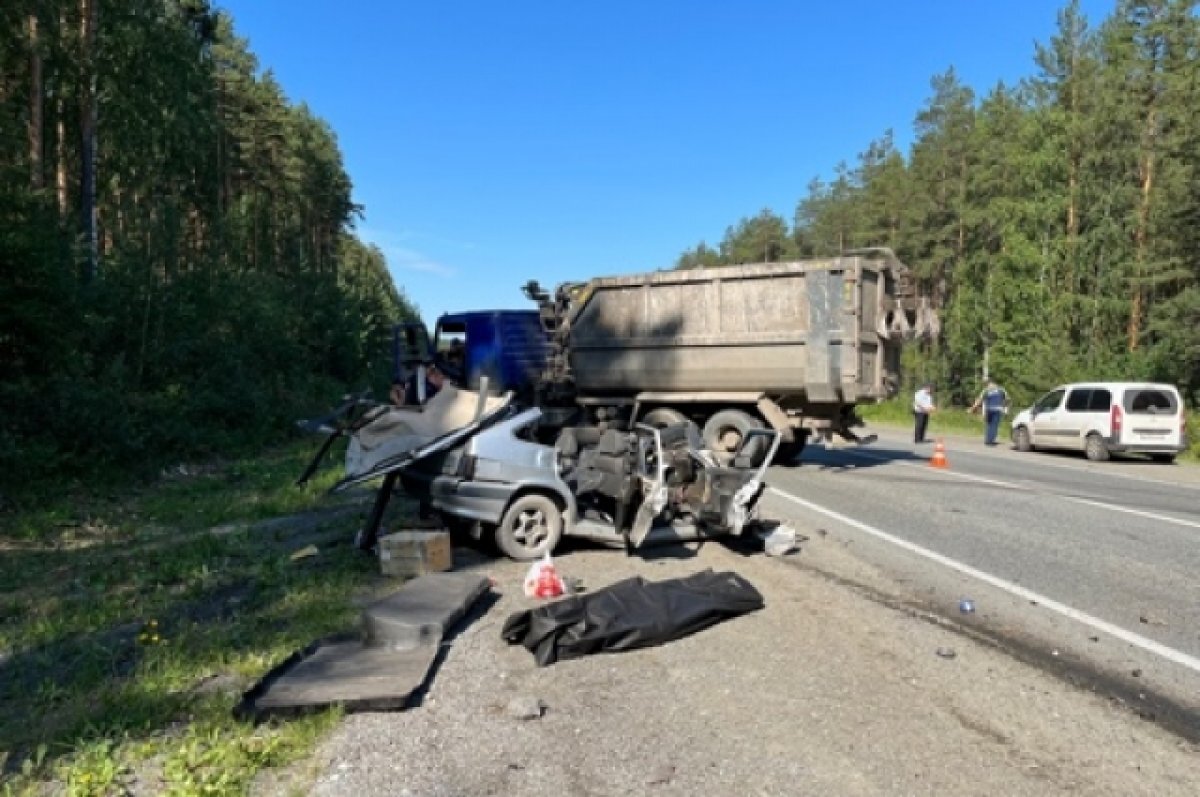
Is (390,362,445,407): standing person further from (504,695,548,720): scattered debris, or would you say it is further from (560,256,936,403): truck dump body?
(504,695,548,720): scattered debris

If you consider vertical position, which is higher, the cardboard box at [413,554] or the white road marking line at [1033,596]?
the cardboard box at [413,554]

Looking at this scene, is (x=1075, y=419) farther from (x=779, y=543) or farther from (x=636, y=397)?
(x=779, y=543)

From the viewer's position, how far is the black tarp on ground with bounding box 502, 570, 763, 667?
472 cm

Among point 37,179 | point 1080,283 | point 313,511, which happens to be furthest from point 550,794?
point 1080,283

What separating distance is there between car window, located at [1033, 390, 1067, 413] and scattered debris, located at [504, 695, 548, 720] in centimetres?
1822

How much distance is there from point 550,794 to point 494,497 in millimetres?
3781

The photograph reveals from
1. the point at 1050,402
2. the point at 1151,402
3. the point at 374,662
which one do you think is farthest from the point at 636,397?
the point at 1151,402

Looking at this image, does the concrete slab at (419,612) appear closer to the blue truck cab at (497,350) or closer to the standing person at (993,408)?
the blue truck cab at (497,350)

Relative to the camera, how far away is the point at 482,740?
12.0 feet

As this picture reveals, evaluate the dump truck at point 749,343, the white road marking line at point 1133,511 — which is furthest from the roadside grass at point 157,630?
the white road marking line at point 1133,511

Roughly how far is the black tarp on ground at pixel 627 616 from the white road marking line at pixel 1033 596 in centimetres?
210

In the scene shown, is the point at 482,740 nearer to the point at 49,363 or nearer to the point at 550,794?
the point at 550,794

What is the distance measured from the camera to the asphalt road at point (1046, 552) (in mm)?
4840

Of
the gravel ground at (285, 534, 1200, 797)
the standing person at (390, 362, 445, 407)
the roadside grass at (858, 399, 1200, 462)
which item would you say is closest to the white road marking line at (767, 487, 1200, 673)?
the gravel ground at (285, 534, 1200, 797)
